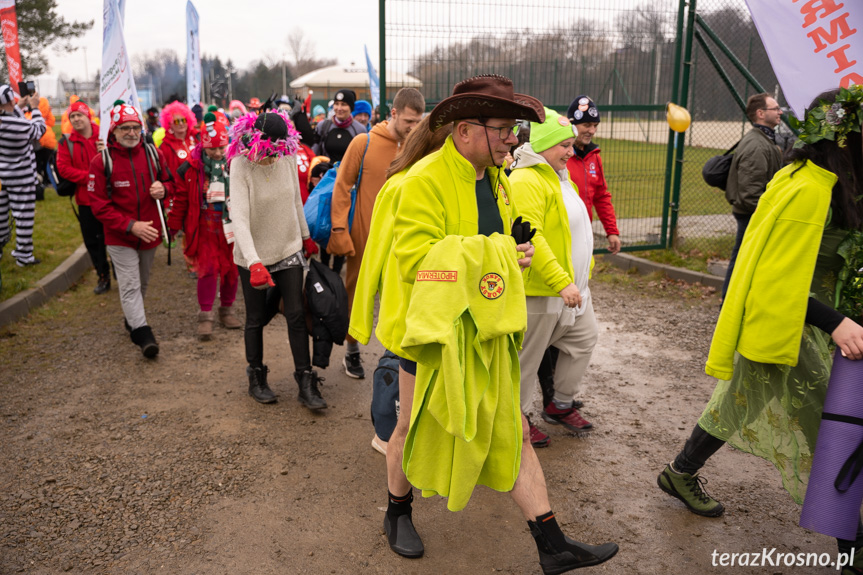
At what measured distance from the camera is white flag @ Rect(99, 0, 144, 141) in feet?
22.1

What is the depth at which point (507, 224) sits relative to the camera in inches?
125

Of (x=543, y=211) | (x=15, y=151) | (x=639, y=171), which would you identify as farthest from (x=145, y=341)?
(x=639, y=171)

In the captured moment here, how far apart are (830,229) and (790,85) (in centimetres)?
164

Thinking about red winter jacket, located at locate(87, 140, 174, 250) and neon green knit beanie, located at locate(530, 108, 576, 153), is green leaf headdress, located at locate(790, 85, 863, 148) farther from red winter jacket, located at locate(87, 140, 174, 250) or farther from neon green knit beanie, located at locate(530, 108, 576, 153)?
red winter jacket, located at locate(87, 140, 174, 250)

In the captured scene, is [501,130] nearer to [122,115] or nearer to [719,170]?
[122,115]

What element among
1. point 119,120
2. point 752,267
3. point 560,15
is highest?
point 560,15

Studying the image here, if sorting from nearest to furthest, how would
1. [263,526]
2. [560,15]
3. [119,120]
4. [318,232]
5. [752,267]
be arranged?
[752,267] < [263,526] < [318,232] < [119,120] < [560,15]

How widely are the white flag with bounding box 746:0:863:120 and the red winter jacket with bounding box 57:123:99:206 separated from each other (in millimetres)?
6508

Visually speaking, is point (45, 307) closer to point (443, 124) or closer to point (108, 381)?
point (108, 381)

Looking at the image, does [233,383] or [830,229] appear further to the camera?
[233,383]

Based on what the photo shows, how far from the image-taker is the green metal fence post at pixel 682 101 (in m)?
8.62

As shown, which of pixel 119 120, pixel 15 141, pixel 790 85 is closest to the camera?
pixel 790 85

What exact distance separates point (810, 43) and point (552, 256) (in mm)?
2071

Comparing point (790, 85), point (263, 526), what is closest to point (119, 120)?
point (263, 526)
